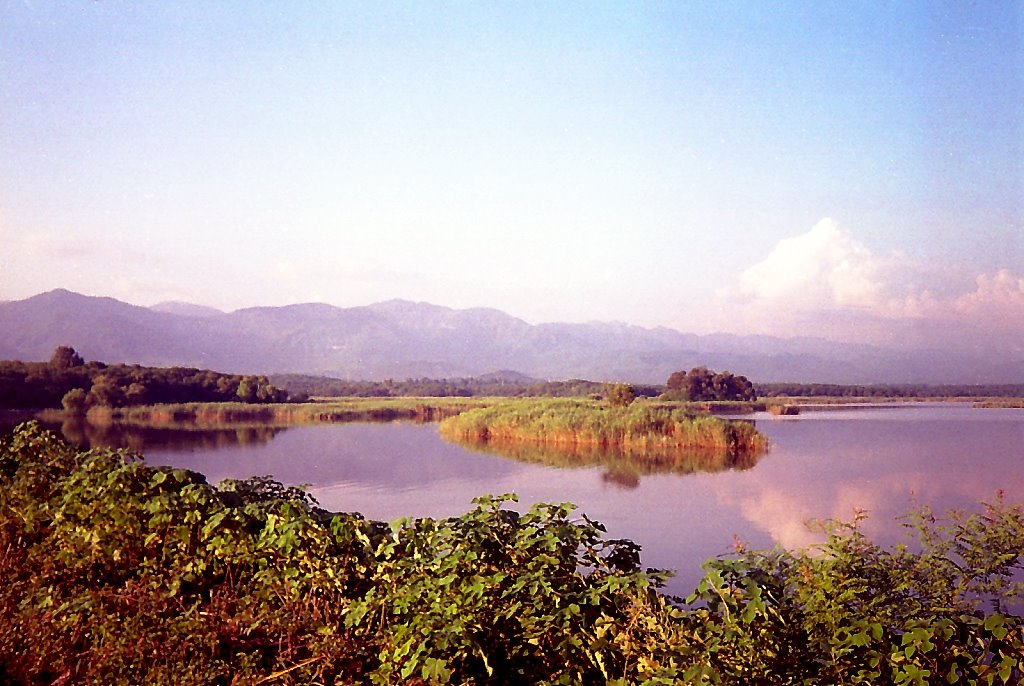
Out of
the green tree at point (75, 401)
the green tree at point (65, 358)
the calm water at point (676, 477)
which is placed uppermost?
the green tree at point (65, 358)

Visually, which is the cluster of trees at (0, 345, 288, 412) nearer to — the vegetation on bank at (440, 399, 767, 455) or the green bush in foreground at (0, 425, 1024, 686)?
the vegetation on bank at (440, 399, 767, 455)

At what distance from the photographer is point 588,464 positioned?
329 inches

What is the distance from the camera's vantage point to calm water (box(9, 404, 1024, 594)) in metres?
5.96

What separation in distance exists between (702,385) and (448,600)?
8.16 meters

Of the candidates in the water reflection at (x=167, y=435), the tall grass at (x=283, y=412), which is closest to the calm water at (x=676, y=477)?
the water reflection at (x=167, y=435)

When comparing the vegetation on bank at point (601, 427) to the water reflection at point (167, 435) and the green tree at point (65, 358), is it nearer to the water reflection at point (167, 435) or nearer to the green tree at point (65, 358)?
the water reflection at point (167, 435)

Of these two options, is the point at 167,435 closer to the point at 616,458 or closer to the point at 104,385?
the point at 104,385

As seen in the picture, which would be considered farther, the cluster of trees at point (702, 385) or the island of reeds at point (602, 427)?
the cluster of trees at point (702, 385)

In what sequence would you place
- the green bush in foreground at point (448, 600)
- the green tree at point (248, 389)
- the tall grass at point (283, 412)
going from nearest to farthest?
1. the green bush in foreground at point (448, 600)
2. the tall grass at point (283, 412)
3. the green tree at point (248, 389)

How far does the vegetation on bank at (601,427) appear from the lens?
31.0 ft

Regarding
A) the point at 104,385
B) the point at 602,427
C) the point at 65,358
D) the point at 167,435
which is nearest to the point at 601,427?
the point at 602,427

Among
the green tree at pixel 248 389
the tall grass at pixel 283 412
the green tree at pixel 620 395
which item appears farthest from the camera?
the green tree at pixel 248 389

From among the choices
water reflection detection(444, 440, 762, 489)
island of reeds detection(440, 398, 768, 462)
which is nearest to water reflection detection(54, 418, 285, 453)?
island of reeds detection(440, 398, 768, 462)

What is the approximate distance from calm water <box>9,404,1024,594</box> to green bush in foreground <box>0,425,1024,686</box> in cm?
161
